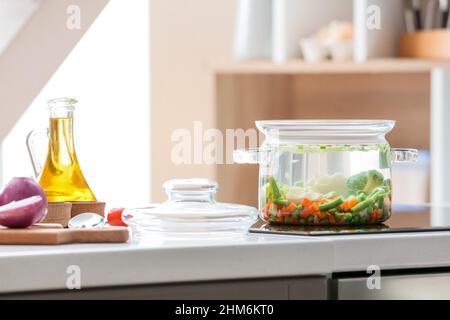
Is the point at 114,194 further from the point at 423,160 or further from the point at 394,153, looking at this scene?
the point at 394,153

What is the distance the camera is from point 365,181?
1.25 metres

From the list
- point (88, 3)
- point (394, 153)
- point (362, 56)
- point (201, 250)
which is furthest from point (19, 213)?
point (362, 56)

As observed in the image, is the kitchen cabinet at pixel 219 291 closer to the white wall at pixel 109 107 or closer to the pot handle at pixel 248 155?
the pot handle at pixel 248 155

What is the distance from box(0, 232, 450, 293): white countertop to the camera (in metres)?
0.95

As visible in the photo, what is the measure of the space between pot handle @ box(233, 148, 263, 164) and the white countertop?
19 cm

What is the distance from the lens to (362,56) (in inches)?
113

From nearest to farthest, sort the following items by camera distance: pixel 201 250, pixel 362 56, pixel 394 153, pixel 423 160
→ pixel 201 250, pixel 394 153, pixel 362 56, pixel 423 160

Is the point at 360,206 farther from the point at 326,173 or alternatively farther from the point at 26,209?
the point at 26,209

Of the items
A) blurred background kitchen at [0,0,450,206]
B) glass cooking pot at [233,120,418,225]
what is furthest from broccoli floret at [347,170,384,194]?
blurred background kitchen at [0,0,450,206]

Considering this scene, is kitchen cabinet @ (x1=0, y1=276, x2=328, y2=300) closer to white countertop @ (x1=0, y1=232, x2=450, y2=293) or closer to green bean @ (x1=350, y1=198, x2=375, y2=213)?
white countertop @ (x1=0, y1=232, x2=450, y2=293)

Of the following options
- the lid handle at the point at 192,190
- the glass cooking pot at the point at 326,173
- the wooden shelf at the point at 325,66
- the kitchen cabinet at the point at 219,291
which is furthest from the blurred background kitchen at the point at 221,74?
the kitchen cabinet at the point at 219,291

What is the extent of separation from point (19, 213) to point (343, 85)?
2.40 m

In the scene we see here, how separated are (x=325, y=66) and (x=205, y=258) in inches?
80.1

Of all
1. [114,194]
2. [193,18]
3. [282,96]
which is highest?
[193,18]
